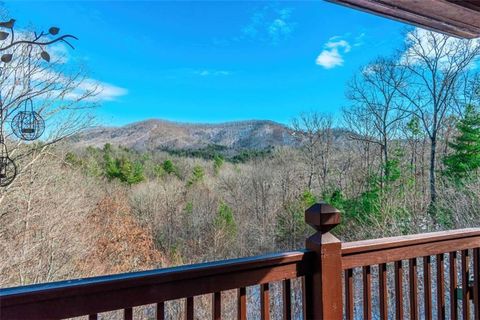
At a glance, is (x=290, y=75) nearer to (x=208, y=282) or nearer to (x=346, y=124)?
(x=346, y=124)

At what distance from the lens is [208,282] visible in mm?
958

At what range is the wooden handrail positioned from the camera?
749 millimetres

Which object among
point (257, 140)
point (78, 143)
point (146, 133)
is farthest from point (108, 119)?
point (257, 140)

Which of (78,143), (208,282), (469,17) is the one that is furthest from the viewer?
(78,143)

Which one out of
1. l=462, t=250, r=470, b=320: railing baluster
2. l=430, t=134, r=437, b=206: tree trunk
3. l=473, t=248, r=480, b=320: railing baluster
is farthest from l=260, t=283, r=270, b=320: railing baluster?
l=430, t=134, r=437, b=206: tree trunk

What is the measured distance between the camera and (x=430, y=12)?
1.11m

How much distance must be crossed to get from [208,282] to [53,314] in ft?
1.29

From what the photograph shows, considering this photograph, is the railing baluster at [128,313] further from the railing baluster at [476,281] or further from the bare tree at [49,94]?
the bare tree at [49,94]

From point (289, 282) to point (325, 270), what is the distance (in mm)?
129

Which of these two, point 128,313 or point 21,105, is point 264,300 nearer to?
point 128,313

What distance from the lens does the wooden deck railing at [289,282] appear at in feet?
2.57

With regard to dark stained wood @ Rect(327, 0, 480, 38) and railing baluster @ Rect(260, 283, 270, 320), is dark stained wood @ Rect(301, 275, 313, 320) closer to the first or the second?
railing baluster @ Rect(260, 283, 270, 320)

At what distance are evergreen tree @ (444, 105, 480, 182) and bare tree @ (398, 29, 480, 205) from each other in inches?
23.4

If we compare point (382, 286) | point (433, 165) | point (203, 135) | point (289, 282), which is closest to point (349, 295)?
point (382, 286)
